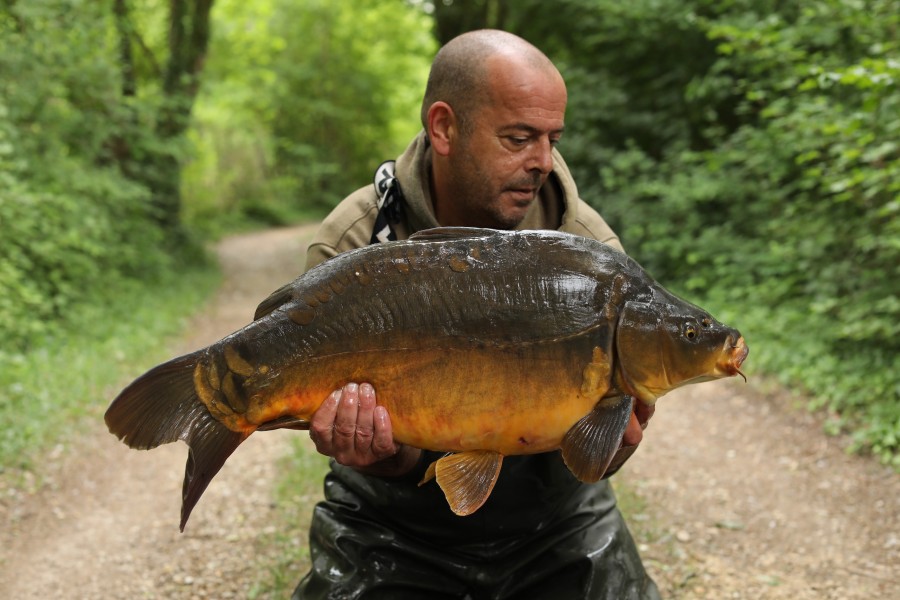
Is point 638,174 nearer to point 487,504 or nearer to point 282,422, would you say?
point 487,504

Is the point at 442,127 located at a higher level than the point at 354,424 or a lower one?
higher

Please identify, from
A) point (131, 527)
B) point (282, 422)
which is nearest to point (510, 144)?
point (282, 422)

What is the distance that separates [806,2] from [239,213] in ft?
58.9

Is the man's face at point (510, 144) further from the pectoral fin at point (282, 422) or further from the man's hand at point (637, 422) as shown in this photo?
the pectoral fin at point (282, 422)

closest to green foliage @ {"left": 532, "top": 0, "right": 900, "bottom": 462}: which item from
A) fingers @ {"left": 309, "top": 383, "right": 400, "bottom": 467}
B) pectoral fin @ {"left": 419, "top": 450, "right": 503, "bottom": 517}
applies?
pectoral fin @ {"left": 419, "top": 450, "right": 503, "bottom": 517}

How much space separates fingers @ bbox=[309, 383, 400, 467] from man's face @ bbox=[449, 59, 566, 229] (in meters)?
0.86

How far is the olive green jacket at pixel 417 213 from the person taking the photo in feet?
9.31

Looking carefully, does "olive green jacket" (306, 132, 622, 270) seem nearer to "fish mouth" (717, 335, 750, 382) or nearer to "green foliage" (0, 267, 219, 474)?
"fish mouth" (717, 335, 750, 382)

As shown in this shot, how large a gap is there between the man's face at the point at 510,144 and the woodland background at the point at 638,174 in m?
2.82

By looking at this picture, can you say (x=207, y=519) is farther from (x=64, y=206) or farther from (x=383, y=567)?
(x=64, y=206)

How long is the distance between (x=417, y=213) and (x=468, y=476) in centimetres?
104

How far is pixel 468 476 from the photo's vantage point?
210cm

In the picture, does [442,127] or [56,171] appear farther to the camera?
[56,171]

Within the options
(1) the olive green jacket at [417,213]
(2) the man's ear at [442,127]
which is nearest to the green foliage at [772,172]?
(1) the olive green jacket at [417,213]
